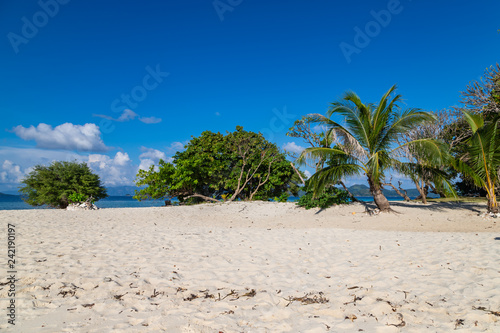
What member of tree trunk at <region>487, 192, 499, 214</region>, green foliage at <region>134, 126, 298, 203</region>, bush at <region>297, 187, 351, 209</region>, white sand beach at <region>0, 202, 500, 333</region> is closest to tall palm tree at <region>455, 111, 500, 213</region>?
tree trunk at <region>487, 192, 499, 214</region>

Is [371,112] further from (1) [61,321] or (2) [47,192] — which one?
(2) [47,192]

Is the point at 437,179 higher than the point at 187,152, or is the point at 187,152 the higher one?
the point at 187,152

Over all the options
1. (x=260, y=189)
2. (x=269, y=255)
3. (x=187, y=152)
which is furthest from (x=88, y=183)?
(x=269, y=255)

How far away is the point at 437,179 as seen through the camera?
11383mm

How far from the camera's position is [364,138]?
11422 mm

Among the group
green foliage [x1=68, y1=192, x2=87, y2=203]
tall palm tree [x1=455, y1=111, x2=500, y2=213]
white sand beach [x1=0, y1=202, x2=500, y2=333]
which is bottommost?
white sand beach [x1=0, y1=202, x2=500, y2=333]

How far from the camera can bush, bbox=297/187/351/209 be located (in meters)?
13.3

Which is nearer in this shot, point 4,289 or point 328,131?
point 4,289

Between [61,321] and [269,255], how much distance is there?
3750mm

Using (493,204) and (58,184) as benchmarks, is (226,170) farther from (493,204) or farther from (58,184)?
(493,204)

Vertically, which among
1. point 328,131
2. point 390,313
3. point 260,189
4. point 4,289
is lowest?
point 390,313

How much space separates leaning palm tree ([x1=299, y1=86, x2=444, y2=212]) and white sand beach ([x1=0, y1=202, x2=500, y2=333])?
173 inches

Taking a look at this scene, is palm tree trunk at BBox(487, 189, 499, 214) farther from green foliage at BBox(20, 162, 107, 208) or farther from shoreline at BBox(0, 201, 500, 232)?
green foliage at BBox(20, 162, 107, 208)

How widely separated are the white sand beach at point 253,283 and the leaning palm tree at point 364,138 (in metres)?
4.39
